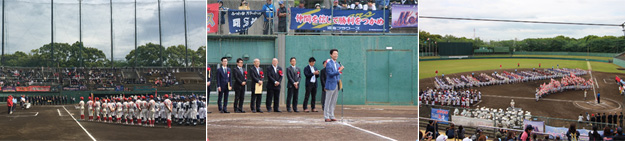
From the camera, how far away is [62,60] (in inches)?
1428

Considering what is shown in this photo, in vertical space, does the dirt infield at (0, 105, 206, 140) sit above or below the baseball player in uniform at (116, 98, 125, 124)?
below

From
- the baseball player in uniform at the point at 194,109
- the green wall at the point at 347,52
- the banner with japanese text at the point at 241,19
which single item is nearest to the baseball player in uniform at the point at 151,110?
the baseball player in uniform at the point at 194,109

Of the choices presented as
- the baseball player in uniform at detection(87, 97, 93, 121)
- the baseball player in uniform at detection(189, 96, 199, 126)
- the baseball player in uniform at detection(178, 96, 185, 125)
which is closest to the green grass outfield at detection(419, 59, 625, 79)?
the baseball player in uniform at detection(189, 96, 199, 126)

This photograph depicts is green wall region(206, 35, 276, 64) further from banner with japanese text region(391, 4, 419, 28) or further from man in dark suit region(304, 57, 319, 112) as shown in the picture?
banner with japanese text region(391, 4, 419, 28)

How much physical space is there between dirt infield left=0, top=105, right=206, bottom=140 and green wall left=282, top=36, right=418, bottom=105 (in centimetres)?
459

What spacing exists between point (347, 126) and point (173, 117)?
9.42m

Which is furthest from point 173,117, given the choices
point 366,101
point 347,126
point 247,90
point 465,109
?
point 347,126

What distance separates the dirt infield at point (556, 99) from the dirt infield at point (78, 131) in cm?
688

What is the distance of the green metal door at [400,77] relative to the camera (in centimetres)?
939

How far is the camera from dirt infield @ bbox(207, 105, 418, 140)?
5547 millimetres

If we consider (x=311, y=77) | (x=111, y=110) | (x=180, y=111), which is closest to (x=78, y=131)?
(x=111, y=110)

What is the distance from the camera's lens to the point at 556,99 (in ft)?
36.5

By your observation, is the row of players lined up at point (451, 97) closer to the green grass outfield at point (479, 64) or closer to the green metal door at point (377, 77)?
the green grass outfield at point (479, 64)

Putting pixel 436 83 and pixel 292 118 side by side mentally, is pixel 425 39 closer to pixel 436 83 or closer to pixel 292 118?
pixel 436 83
